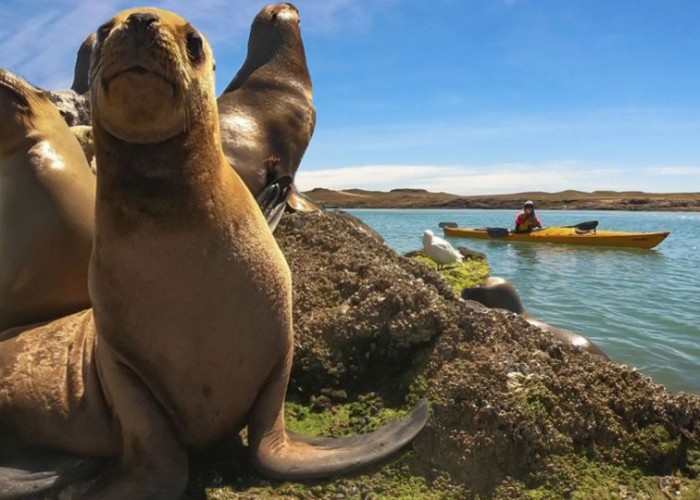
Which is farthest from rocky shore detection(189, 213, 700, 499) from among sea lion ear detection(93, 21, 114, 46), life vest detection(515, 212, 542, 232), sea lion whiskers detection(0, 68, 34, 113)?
life vest detection(515, 212, 542, 232)

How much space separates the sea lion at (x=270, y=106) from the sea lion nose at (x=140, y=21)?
12.3ft

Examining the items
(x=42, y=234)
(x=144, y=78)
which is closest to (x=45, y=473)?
(x=42, y=234)

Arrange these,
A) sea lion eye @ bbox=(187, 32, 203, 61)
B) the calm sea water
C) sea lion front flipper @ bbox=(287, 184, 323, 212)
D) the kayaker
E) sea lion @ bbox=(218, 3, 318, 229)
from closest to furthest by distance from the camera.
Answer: sea lion eye @ bbox=(187, 32, 203, 61)
sea lion front flipper @ bbox=(287, 184, 323, 212)
sea lion @ bbox=(218, 3, 318, 229)
the calm sea water
the kayaker

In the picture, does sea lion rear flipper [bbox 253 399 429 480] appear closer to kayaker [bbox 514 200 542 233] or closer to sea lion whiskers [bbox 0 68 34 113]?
sea lion whiskers [bbox 0 68 34 113]

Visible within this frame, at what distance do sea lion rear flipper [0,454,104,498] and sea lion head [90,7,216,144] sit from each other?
4.00 ft

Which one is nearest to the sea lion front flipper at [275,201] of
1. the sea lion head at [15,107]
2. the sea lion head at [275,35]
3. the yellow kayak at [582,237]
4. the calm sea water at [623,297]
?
the sea lion head at [15,107]

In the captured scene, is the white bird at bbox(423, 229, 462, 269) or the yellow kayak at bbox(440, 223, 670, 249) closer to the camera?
the white bird at bbox(423, 229, 462, 269)

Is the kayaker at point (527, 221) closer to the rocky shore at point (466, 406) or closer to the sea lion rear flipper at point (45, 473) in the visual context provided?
the rocky shore at point (466, 406)

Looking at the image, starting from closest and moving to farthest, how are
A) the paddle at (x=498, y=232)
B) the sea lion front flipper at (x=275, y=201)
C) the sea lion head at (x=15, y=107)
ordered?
the sea lion head at (x=15, y=107), the sea lion front flipper at (x=275, y=201), the paddle at (x=498, y=232)

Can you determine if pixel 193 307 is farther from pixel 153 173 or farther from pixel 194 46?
pixel 194 46

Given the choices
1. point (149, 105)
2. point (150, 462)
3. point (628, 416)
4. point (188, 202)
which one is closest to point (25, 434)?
point (150, 462)

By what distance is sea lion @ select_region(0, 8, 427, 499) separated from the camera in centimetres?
225

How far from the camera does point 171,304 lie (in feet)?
7.93

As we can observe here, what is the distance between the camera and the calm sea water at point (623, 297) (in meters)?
7.79
